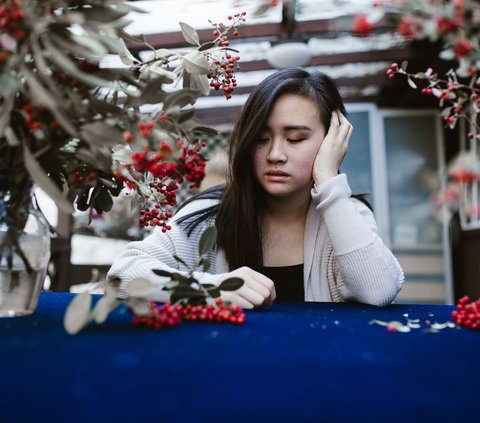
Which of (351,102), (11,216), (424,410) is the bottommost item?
(424,410)

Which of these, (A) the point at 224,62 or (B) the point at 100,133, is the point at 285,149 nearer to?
(A) the point at 224,62

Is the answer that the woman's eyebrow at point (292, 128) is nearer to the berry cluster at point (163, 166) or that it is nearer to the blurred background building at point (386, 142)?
the berry cluster at point (163, 166)

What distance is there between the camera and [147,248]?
1.17m

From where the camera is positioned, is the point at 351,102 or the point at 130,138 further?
the point at 351,102

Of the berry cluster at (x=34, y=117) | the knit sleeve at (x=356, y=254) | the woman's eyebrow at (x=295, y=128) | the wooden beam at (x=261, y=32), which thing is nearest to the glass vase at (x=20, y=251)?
the berry cluster at (x=34, y=117)

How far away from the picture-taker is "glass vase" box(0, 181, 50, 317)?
0.62 metres

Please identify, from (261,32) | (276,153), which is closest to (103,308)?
(276,153)

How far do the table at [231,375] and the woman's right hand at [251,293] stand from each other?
0.20m

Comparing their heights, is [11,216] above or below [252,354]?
above

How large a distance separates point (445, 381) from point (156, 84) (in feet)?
1.48

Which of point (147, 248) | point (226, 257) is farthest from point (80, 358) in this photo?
point (226, 257)

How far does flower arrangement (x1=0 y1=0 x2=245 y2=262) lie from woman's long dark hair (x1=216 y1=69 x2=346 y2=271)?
0.61 metres

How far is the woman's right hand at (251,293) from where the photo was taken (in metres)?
0.80

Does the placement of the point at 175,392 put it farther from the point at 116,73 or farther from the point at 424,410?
the point at 116,73
